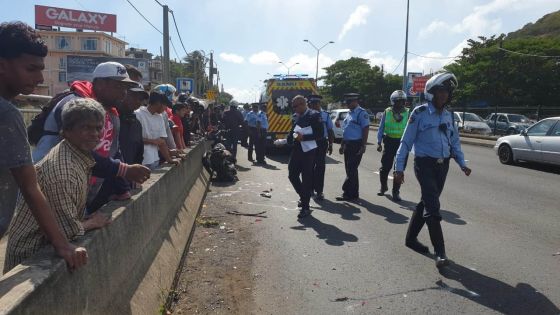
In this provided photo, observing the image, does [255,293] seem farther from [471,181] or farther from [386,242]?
[471,181]

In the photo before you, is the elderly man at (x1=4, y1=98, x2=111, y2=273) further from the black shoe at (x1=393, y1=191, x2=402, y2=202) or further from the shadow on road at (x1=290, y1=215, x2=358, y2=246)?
the black shoe at (x1=393, y1=191, x2=402, y2=202)

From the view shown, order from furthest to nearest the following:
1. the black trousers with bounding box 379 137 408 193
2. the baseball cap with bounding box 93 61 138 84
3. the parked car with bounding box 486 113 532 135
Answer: the parked car with bounding box 486 113 532 135 → the black trousers with bounding box 379 137 408 193 → the baseball cap with bounding box 93 61 138 84

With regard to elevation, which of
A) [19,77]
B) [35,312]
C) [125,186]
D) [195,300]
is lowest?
[195,300]

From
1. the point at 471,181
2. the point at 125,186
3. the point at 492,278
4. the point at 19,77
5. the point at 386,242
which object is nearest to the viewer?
the point at 19,77

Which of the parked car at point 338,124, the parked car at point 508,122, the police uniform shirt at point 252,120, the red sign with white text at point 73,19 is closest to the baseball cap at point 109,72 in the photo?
the police uniform shirt at point 252,120

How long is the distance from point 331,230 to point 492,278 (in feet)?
8.08

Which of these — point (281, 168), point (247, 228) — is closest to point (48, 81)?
point (281, 168)

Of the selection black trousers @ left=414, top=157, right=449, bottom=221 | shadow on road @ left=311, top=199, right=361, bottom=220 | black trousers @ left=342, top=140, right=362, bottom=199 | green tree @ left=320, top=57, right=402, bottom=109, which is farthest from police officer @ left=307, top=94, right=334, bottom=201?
green tree @ left=320, top=57, right=402, bottom=109

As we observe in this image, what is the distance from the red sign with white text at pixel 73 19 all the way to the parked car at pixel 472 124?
141 ft

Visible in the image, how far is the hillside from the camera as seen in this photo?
94.0 metres

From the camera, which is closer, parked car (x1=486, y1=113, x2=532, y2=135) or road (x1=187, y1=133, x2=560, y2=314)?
road (x1=187, y1=133, x2=560, y2=314)

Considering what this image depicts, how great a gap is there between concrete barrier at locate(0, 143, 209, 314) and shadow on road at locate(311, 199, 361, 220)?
2609 millimetres

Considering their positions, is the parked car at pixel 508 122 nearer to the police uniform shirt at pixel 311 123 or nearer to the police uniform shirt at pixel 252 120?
the police uniform shirt at pixel 252 120

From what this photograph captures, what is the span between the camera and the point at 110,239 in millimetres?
3199
